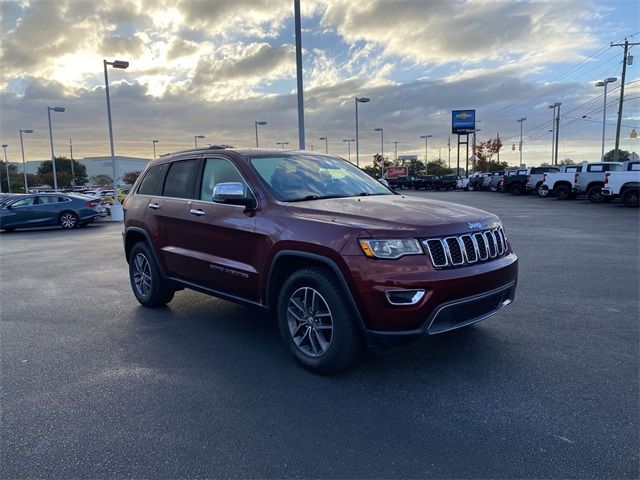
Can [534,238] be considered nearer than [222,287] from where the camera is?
No

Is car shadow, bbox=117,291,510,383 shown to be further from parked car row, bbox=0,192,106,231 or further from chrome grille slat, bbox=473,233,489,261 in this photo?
parked car row, bbox=0,192,106,231

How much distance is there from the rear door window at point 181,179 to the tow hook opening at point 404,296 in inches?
107

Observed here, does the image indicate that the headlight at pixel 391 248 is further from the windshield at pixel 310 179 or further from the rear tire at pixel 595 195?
the rear tire at pixel 595 195

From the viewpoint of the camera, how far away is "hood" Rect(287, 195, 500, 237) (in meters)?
3.56

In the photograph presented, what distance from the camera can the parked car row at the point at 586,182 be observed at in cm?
2072

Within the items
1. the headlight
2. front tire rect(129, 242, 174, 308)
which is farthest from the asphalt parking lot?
the headlight

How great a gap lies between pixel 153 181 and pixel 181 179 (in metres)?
0.75

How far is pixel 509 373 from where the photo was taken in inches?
152

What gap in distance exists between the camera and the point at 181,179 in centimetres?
548

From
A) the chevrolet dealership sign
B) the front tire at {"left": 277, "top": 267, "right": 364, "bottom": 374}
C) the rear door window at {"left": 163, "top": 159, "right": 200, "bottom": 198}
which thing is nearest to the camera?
the front tire at {"left": 277, "top": 267, "right": 364, "bottom": 374}

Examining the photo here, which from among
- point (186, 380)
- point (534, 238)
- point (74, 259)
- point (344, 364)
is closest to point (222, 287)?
point (186, 380)

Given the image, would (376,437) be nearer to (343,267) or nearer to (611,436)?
(343,267)

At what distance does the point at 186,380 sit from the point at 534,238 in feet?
33.2

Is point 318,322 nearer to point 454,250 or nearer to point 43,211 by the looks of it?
point 454,250
